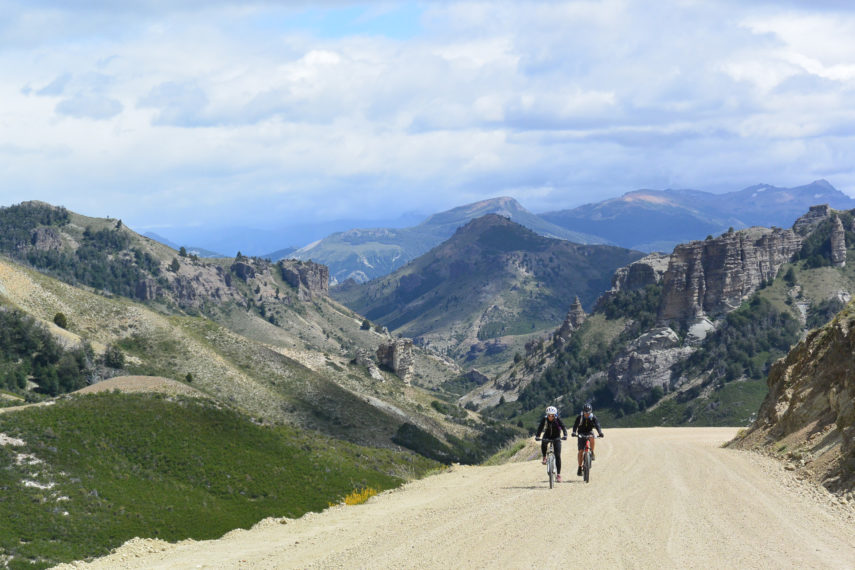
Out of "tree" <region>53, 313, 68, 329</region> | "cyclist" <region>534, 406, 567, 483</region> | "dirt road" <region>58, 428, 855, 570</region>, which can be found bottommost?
"dirt road" <region>58, 428, 855, 570</region>

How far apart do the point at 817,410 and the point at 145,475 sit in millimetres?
50987

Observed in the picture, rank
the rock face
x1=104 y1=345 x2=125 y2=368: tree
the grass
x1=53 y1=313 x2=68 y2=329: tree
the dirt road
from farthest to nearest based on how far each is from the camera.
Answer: x1=53 y1=313 x2=68 y2=329: tree
x1=104 y1=345 x2=125 y2=368: tree
the grass
the rock face
the dirt road

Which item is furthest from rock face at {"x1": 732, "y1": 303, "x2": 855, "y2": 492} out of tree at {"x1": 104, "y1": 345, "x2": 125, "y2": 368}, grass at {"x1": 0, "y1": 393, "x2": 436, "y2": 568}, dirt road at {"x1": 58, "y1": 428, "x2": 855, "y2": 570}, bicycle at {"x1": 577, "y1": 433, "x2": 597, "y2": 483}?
tree at {"x1": 104, "y1": 345, "x2": 125, "y2": 368}

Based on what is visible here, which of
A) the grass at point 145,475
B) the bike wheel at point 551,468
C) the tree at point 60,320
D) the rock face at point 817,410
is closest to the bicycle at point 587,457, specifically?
the bike wheel at point 551,468

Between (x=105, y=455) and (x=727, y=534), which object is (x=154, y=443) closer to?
(x=105, y=455)

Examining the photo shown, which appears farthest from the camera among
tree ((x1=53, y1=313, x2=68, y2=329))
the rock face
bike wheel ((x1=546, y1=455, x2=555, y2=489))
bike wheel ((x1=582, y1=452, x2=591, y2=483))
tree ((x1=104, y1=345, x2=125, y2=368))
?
tree ((x1=53, y1=313, x2=68, y2=329))

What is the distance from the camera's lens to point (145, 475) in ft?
210

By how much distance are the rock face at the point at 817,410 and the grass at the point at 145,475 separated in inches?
1548

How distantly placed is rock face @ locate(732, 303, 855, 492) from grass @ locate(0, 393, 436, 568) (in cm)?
3933

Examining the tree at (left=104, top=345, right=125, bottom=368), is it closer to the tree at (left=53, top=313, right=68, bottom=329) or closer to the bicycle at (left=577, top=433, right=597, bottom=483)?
the tree at (left=53, top=313, right=68, bottom=329)

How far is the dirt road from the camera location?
20266 millimetres

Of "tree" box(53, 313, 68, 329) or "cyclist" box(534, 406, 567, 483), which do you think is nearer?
"cyclist" box(534, 406, 567, 483)

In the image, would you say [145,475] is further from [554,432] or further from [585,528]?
[585,528]

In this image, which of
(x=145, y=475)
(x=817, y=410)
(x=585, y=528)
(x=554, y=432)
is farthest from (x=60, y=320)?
(x=585, y=528)
